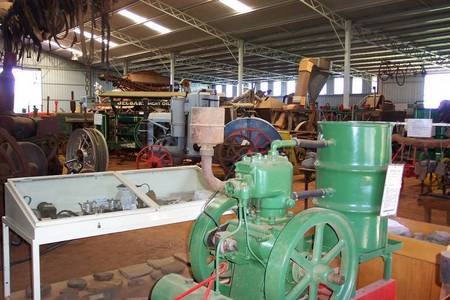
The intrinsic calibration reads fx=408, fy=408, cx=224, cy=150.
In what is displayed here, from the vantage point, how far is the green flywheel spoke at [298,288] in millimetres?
1375

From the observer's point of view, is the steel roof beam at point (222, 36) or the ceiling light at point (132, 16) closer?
the steel roof beam at point (222, 36)

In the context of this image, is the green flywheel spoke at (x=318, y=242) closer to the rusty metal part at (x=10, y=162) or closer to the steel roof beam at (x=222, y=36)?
the rusty metal part at (x=10, y=162)

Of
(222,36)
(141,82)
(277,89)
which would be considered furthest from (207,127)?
(277,89)

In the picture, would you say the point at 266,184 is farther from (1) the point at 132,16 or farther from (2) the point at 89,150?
(1) the point at 132,16

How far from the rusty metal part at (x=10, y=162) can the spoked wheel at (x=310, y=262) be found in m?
2.92

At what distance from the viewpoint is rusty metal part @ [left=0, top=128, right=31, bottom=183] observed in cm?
356

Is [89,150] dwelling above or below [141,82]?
below

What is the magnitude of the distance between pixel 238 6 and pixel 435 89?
12.0 m

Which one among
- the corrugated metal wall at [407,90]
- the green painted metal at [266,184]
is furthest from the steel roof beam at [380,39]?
the green painted metal at [266,184]

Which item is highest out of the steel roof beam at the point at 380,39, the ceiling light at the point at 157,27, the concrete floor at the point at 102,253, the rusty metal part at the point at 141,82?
the ceiling light at the point at 157,27

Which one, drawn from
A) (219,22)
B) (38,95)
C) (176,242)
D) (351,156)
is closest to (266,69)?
(219,22)

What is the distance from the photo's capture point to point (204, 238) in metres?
1.62

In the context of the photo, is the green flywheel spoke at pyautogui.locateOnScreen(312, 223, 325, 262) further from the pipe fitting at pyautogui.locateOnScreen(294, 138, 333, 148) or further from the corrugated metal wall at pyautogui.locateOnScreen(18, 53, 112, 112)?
the corrugated metal wall at pyautogui.locateOnScreen(18, 53, 112, 112)

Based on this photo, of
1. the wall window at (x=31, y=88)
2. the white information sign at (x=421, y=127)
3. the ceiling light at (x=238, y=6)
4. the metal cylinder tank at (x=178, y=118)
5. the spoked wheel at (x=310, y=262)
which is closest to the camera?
the spoked wheel at (x=310, y=262)
